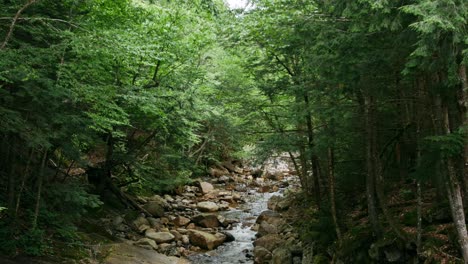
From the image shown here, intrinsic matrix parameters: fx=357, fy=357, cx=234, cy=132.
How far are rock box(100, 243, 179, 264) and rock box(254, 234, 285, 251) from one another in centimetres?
310

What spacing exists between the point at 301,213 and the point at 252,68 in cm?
618

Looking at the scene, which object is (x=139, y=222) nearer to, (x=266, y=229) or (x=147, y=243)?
(x=147, y=243)

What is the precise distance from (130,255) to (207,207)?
9.05 meters

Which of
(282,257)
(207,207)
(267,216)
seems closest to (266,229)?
(267,216)

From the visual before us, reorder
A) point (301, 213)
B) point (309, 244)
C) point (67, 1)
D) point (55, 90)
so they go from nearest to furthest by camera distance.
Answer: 1. point (55, 90)
2. point (67, 1)
3. point (309, 244)
4. point (301, 213)

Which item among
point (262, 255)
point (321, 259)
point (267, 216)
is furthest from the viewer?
point (267, 216)

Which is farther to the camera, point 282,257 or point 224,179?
point 224,179

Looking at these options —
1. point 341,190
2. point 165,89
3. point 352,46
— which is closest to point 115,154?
point 165,89

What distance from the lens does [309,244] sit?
10.1m

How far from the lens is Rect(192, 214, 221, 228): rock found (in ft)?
52.9

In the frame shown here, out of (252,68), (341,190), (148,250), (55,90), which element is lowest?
(148,250)

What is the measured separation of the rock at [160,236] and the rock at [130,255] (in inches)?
65.2

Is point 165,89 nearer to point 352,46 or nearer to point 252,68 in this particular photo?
point 252,68

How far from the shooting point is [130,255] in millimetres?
10289
